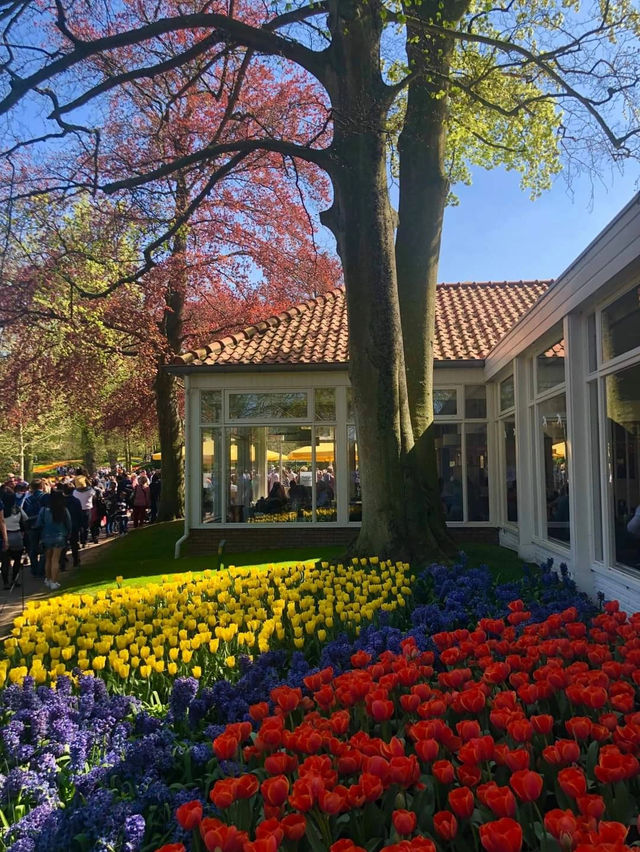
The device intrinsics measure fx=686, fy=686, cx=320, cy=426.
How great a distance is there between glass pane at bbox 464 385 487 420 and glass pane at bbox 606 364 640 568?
289 inches

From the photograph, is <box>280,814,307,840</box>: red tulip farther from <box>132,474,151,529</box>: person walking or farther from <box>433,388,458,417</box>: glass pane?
<box>132,474,151,529</box>: person walking

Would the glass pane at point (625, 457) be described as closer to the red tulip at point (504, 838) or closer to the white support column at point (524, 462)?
the white support column at point (524, 462)

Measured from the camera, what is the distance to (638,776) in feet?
7.30

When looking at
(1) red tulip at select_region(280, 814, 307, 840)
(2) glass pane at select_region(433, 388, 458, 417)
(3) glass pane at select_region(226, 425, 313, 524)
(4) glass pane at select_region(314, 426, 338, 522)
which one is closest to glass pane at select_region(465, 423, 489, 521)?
(2) glass pane at select_region(433, 388, 458, 417)

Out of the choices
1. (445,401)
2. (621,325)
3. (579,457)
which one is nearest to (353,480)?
(445,401)

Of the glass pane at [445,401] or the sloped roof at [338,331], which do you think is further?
the glass pane at [445,401]

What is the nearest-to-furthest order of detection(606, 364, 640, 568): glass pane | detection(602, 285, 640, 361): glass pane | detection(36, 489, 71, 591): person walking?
detection(602, 285, 640, 361): glass pane, detection(606, 364, 640, 568): glass pane, detection(36, 489, 71, 591): person walking

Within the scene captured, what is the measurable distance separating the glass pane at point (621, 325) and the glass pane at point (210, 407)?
904cm

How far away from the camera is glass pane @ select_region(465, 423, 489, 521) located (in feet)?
46.4

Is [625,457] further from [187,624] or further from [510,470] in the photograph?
[510,470]

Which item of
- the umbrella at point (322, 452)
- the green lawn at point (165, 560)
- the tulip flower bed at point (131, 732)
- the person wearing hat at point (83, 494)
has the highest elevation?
the umbrella at point (322, 452)

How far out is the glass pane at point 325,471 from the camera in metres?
14.2

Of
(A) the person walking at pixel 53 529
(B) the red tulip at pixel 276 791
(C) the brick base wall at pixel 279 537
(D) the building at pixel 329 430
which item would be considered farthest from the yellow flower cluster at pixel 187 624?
(C) the brick base wall at pixel 279 537

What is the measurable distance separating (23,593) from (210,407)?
22.1ft
